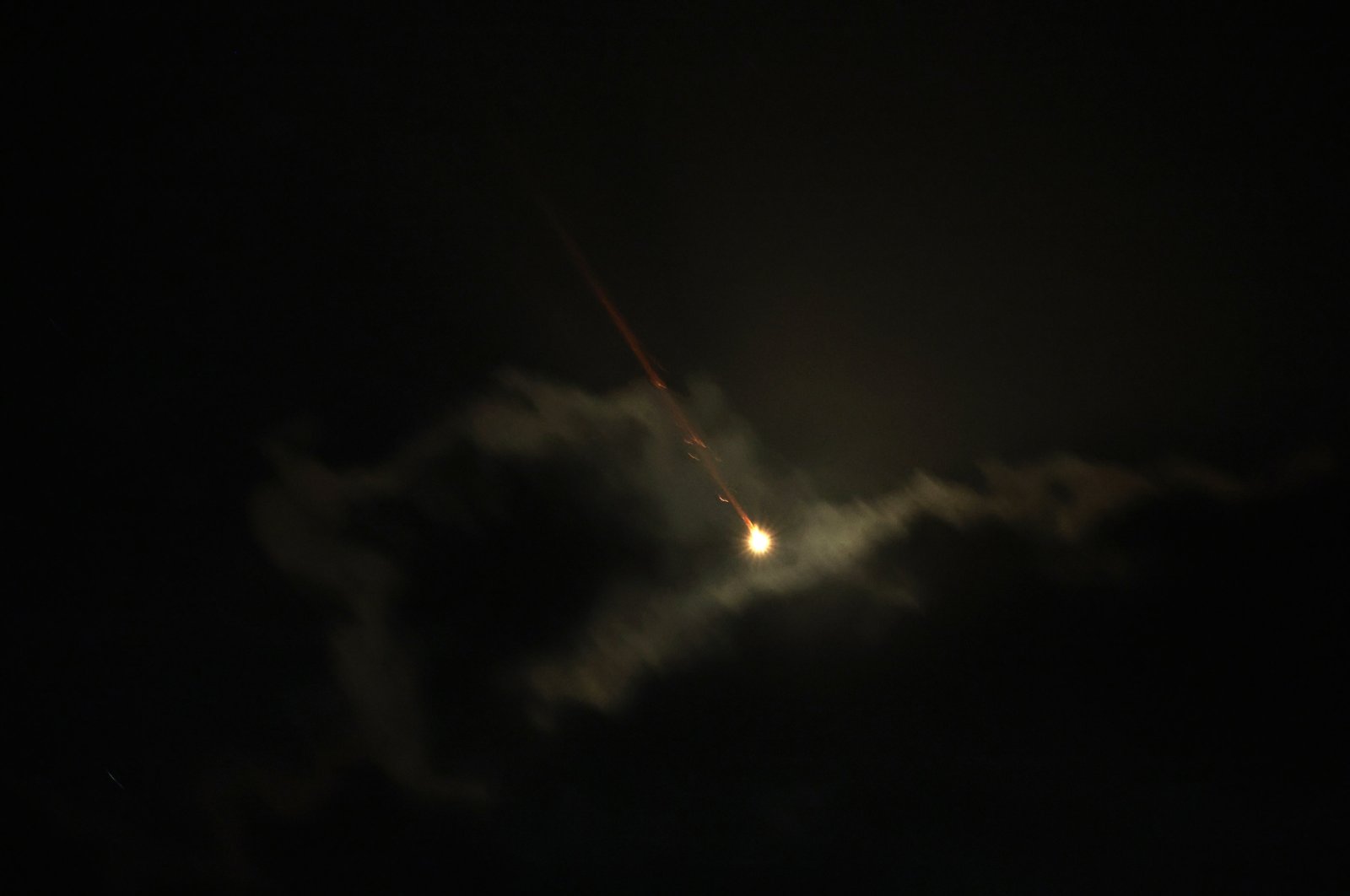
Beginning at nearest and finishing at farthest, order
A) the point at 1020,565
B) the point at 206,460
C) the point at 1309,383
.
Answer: the point at 1309,383
the point at 1020,565
the point at 206,460

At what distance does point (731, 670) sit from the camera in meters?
1.56

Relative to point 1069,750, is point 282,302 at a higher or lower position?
higher

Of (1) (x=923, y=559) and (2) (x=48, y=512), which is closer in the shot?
(1) (x=923, y=559)

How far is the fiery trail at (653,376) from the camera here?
147 cm

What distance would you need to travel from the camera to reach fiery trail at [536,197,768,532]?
1.47 meters

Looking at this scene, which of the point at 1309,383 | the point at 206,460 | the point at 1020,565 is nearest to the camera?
the point at 1309,383

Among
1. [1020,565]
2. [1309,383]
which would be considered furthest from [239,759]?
[1309,383]

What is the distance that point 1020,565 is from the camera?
148 cm

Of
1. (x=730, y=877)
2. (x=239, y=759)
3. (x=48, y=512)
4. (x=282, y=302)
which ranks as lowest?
(x=730, y=877)

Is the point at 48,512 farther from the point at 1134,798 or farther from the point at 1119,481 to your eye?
the point at 1134,798

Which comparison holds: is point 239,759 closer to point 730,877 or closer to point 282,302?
point 282,302

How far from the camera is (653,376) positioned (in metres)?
1.49

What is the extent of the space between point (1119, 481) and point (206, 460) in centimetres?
192

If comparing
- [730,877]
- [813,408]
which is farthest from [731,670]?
[813,408]
